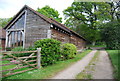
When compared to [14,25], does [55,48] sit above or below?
below

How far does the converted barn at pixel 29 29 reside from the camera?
10302 mm

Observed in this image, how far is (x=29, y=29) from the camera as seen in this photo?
37.7 ft

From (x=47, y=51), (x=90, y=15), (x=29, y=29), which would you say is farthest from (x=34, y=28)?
(x=90, y=15)

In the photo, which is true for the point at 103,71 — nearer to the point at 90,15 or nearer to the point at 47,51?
the point at 47,51

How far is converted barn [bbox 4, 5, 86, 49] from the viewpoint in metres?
10.3

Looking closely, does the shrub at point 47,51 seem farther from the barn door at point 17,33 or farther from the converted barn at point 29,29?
the barn door at point 17,33

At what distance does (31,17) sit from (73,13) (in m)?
21.1

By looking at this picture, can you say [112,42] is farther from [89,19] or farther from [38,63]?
[38,63]

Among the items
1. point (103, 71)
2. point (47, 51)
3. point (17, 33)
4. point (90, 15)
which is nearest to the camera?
point (103, 71)

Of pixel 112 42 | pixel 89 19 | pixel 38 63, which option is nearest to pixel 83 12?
pixel 89 19

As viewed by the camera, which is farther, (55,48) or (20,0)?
(55,48)

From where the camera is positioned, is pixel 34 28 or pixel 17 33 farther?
pixel 17 33

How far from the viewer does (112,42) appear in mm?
21688

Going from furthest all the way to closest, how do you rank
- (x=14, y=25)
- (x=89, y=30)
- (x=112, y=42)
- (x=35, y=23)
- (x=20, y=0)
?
(x=89, y=30) → (x=112, y=42) → (x=14, y=25) → (x=35, y=23) → (x=20, y=0)
